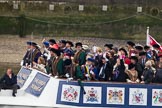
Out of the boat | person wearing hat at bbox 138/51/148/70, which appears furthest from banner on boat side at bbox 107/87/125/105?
person wearing hat at bbox 138/51/148/70

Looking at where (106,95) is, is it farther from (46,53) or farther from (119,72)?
(46,53)

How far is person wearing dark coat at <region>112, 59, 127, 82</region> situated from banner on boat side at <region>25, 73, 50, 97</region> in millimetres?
1590

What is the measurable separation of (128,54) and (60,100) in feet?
8.27

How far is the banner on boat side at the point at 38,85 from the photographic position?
47.2ft

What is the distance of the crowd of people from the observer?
14.1 m

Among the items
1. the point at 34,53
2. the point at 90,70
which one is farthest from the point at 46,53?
the point at 90,70

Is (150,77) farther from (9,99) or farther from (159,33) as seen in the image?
(159,33)

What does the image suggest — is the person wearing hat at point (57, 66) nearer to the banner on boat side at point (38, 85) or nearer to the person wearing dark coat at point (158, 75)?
the banner on boat side at point (38, 85)

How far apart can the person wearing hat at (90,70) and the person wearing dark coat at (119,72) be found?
1.53 ft

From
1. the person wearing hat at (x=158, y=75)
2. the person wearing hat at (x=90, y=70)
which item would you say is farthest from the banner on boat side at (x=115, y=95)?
the person wearing hat at (x=158, y=75)

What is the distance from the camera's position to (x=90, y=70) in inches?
560

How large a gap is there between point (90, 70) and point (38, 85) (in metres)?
1.35

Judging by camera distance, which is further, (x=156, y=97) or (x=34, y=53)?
(x=34, y=53)

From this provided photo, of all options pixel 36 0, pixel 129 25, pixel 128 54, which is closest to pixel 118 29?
pixel 129 25
